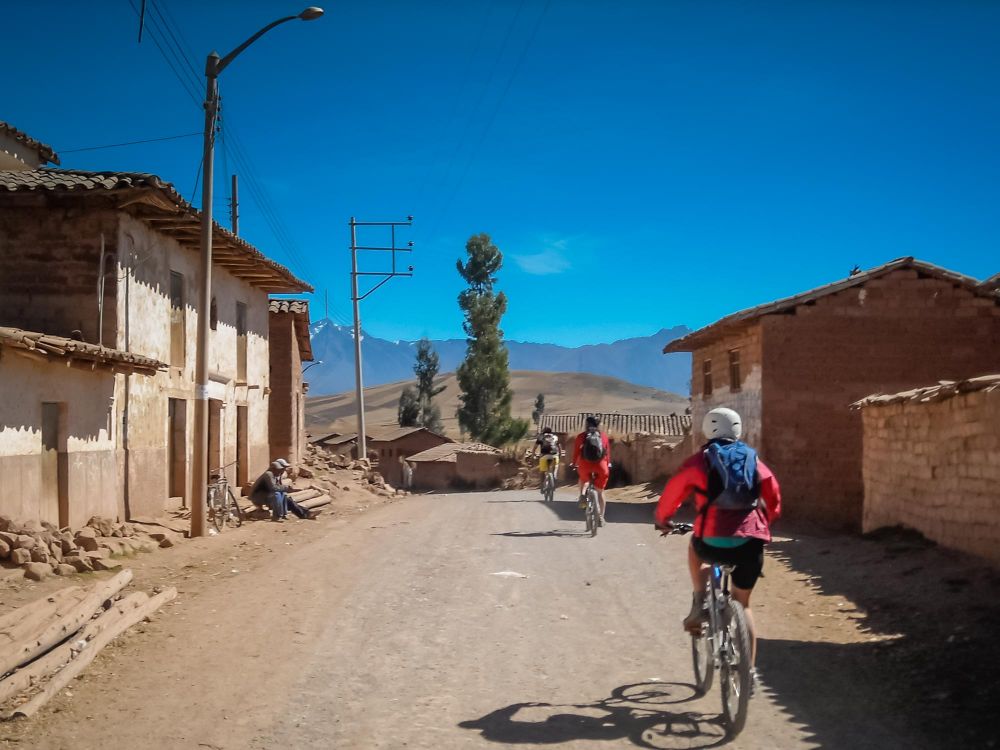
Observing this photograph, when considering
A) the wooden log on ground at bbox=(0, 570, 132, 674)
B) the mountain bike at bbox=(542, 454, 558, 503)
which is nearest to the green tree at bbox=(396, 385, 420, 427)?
the mountain bike at bbox=(542, 454, 558, 503)

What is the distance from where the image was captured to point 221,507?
17266 mm

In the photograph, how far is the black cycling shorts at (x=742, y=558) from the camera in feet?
18.2

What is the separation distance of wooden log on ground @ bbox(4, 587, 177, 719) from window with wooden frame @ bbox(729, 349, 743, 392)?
15.3 m

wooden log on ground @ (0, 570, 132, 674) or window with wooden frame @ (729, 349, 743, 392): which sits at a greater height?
window with wooden frame @ (729, 349, 743, 392)

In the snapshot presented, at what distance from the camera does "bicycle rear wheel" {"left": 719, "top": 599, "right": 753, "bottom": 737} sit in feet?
16.9

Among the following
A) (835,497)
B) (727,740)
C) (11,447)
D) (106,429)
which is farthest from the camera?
(835,497)

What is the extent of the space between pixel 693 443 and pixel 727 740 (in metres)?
23.4

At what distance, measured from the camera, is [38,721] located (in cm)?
556

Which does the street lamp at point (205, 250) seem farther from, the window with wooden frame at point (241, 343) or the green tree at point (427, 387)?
the green tree at point (427, 387)

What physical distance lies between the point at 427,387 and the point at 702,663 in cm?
7736

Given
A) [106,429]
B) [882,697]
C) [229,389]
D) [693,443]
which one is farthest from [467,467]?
[882,697]

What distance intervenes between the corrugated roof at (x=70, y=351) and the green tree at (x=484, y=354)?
157ft

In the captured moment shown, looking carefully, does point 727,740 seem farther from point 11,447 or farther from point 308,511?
point 308,511

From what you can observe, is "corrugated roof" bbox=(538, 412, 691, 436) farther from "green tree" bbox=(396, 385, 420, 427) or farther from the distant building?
"green tree" bbox=(396, 385, 420, 427)
